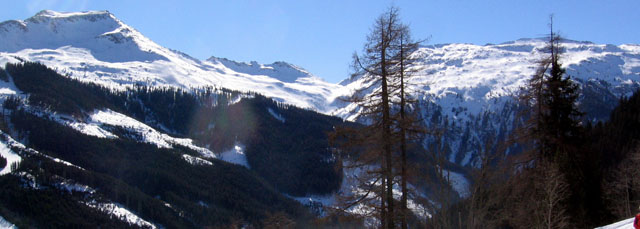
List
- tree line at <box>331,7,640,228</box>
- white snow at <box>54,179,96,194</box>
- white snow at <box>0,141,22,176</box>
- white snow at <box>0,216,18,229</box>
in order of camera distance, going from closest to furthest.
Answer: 1. tree line at <box>331,7,640,228</box>
2. white snow at <box>0,216,18,229</box>
3. white snow at <box>54,179,96,194</box>
4. white snow at <box>0,141,22,176</box>

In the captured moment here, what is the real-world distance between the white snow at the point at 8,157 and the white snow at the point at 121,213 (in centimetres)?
3210

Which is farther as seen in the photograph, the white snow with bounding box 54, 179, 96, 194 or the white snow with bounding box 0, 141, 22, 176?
Result: the white snow with bounding box 0, 141, 22, 176

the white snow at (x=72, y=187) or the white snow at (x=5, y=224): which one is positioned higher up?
the white snow at (x=72, y=187)

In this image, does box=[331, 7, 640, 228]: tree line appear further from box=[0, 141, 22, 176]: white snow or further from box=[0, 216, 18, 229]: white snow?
box=[0, 141, 22, 176]: white snow

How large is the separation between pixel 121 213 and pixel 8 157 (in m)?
52.6

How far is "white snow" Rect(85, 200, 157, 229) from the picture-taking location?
166m

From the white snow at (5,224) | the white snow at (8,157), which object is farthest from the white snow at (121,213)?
the white snow at (8,157)

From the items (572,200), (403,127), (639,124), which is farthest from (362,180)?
(639,124)

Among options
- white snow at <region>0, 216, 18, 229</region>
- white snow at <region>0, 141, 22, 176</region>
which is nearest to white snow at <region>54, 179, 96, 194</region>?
white snow at <region>0, 141, 22, 176</region>

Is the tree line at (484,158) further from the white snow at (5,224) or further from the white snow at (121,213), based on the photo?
the white snow at (121,213)

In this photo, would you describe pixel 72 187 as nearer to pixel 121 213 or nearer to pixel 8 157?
pixel 121 213

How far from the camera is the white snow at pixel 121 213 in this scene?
165875 millimetres

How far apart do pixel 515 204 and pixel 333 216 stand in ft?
48.7

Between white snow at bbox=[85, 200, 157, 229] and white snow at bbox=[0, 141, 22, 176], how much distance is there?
105 ft
